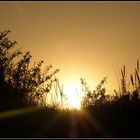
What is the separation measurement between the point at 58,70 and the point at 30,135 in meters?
8.53

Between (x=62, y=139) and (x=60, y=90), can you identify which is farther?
(x=60, y=90)

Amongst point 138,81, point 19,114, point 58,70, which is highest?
point 58,70

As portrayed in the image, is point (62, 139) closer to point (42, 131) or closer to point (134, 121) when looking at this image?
point (42, 131)

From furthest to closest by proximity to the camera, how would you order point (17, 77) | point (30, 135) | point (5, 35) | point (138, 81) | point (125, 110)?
point (5, 35)
point (17, 77)
point (138, 81)
point (125, 110)
point (30, 135)

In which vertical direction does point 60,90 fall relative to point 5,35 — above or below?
below

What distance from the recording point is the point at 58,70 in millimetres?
15875

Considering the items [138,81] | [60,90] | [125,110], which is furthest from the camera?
[60,90]

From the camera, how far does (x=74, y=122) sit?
8.30m

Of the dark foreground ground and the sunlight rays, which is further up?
the sunlight rays

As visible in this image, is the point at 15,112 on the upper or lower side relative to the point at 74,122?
upper

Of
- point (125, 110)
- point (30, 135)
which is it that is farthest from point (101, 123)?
point (30, 135)

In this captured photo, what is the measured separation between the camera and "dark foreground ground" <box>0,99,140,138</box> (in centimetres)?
744

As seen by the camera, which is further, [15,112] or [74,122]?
[15,112]

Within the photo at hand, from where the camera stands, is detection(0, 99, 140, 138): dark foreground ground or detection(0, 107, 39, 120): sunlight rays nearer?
detection(0, 99, 140, 138): dark foreground ground
